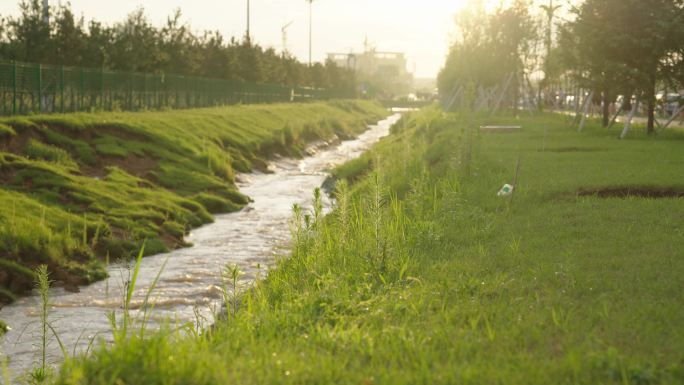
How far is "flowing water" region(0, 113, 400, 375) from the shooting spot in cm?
1019

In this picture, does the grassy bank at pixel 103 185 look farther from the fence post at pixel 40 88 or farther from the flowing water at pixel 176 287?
the fence post at pixel 40 88

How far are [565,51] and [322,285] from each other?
1003 inches

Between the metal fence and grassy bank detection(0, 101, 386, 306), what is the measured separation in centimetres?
164

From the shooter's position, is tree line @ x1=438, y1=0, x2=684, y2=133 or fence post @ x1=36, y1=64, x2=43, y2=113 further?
fence post @ x1=36, y1=64, x2=43, y2=113

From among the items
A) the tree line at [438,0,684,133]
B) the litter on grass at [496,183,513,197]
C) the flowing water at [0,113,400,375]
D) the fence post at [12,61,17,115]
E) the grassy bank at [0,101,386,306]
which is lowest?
the flowing water at [0,113,400,375]

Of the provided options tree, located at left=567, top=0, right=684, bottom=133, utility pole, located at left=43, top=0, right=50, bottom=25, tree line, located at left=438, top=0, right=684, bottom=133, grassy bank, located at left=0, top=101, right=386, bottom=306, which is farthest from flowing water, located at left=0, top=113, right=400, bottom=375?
utility pole, located at left=43, top=0, right=50, bottom=25

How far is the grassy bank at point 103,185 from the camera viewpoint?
14258 mm

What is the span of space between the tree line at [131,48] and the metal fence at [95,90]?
85.8 inches

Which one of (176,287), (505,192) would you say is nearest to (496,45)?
(505,192)

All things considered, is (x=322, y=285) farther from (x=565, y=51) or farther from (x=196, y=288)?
(x=565, y=51)

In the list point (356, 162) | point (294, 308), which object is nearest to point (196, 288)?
point (294, 308)

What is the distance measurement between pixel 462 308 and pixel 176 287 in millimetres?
7105

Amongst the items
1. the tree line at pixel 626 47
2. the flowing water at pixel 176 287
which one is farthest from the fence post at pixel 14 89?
the tree line at pixel 626 47

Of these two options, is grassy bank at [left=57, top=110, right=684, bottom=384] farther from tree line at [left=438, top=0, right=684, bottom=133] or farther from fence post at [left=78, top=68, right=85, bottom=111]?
fence post at [left=78, top=68, right=85, bottom=111]
